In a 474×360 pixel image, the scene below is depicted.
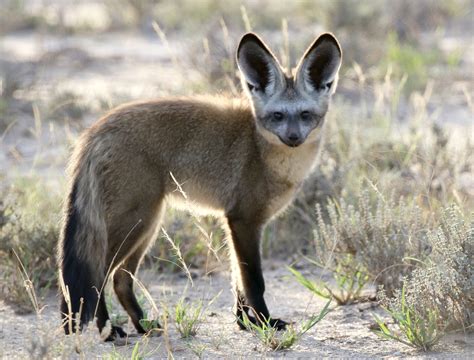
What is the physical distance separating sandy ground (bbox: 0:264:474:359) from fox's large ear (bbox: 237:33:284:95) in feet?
4.21

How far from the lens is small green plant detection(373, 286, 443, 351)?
187 inches

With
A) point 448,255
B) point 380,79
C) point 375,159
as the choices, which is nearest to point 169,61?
point 380,79

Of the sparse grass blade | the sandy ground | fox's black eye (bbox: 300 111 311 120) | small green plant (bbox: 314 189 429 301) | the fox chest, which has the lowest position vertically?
the sandy ground

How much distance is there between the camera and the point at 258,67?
222 inches

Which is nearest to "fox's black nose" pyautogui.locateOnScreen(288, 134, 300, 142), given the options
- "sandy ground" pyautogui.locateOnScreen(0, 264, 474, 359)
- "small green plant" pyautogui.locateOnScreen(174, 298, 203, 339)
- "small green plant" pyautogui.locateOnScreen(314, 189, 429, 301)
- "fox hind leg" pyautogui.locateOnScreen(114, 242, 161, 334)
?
"small green plant" pyautogui.locateOnScreen(314, 189, 429, 301)

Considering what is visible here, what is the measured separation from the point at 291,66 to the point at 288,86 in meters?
4.77

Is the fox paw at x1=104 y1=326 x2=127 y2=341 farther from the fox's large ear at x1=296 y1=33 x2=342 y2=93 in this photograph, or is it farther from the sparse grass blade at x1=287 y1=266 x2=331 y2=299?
the fox's large ear at x1=296 y1=33 x2=342 y2=93

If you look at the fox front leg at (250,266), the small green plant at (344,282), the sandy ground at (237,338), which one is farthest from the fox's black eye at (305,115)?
the sandy ground at (237,338)

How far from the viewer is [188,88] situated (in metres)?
9.65

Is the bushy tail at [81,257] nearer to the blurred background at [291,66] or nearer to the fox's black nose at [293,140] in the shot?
the blurred background at [291,66]

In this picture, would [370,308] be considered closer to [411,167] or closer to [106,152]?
[106,152]

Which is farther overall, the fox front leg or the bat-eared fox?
the fox front leg

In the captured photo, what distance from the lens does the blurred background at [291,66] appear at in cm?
607

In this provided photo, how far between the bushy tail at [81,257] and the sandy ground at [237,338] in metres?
0.18
